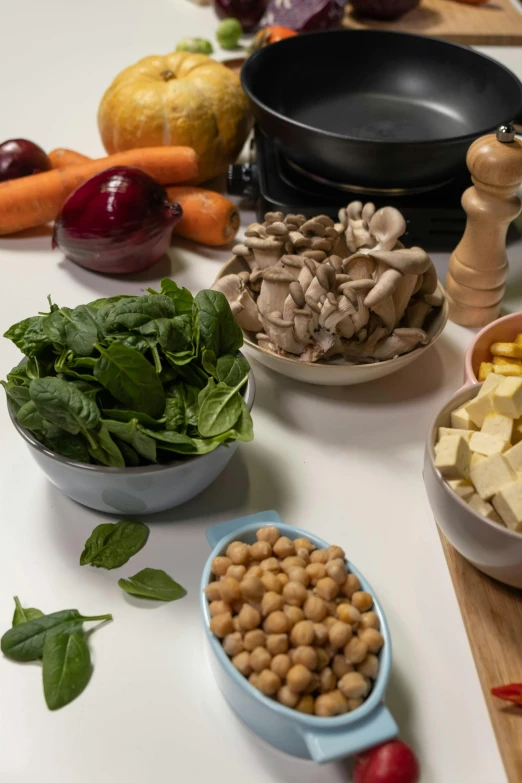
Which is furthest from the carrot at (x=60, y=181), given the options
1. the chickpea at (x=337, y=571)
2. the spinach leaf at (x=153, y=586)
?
the chickpea at (x=337, y=571)

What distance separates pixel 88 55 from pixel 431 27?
2.99 ft

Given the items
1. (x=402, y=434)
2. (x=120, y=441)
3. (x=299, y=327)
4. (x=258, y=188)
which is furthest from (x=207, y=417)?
(x=258, y=188)

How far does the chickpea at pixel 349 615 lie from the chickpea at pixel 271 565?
0.07 metres

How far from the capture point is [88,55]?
6.22 feet

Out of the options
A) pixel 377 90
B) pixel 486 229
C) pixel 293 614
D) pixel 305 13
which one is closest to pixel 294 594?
pixel 293 614

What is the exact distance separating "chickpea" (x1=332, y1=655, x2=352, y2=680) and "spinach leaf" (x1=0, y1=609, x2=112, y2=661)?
0.24 metres

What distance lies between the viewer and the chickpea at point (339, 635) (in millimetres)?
589

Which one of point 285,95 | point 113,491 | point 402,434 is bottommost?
point 402,434

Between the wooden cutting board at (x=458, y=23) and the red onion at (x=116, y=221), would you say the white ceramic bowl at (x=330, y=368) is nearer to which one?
the red onion at (x=116, y=221)

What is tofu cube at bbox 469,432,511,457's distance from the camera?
701mm

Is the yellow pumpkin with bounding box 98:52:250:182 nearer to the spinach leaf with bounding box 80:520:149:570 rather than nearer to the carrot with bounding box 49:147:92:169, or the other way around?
the carrot with bounding box 49:147:92:169

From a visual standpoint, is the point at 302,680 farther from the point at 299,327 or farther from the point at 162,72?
the point at 162,72

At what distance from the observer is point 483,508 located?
2.21ft

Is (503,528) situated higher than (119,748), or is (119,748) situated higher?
(503,528)
